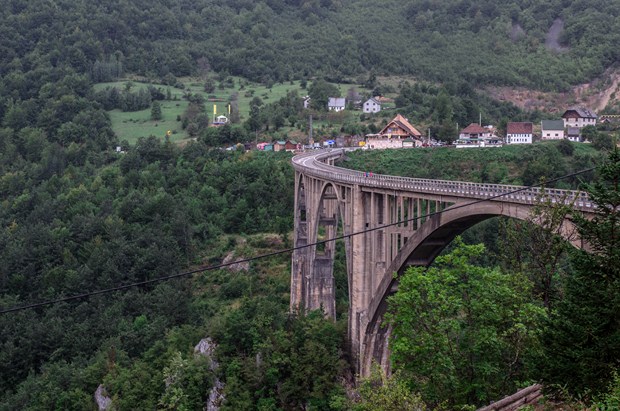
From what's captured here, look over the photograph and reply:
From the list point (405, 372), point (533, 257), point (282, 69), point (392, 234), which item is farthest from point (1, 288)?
point (282, 69)

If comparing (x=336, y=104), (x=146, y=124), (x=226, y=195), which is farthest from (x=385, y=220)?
(x=146, y=124)

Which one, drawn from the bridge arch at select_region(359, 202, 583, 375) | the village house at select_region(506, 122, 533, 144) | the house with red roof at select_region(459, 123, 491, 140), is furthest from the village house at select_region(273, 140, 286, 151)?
the bridge arch at select_region(359, 202, 583, 375)

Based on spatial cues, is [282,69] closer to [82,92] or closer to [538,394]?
[82,92]

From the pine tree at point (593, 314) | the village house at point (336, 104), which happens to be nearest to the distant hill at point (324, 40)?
the village house at point (336, 104)

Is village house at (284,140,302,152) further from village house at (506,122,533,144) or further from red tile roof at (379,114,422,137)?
village house at (506,122,533,144)

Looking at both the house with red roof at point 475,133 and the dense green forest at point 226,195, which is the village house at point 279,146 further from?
the house with red roof at point 475,133
